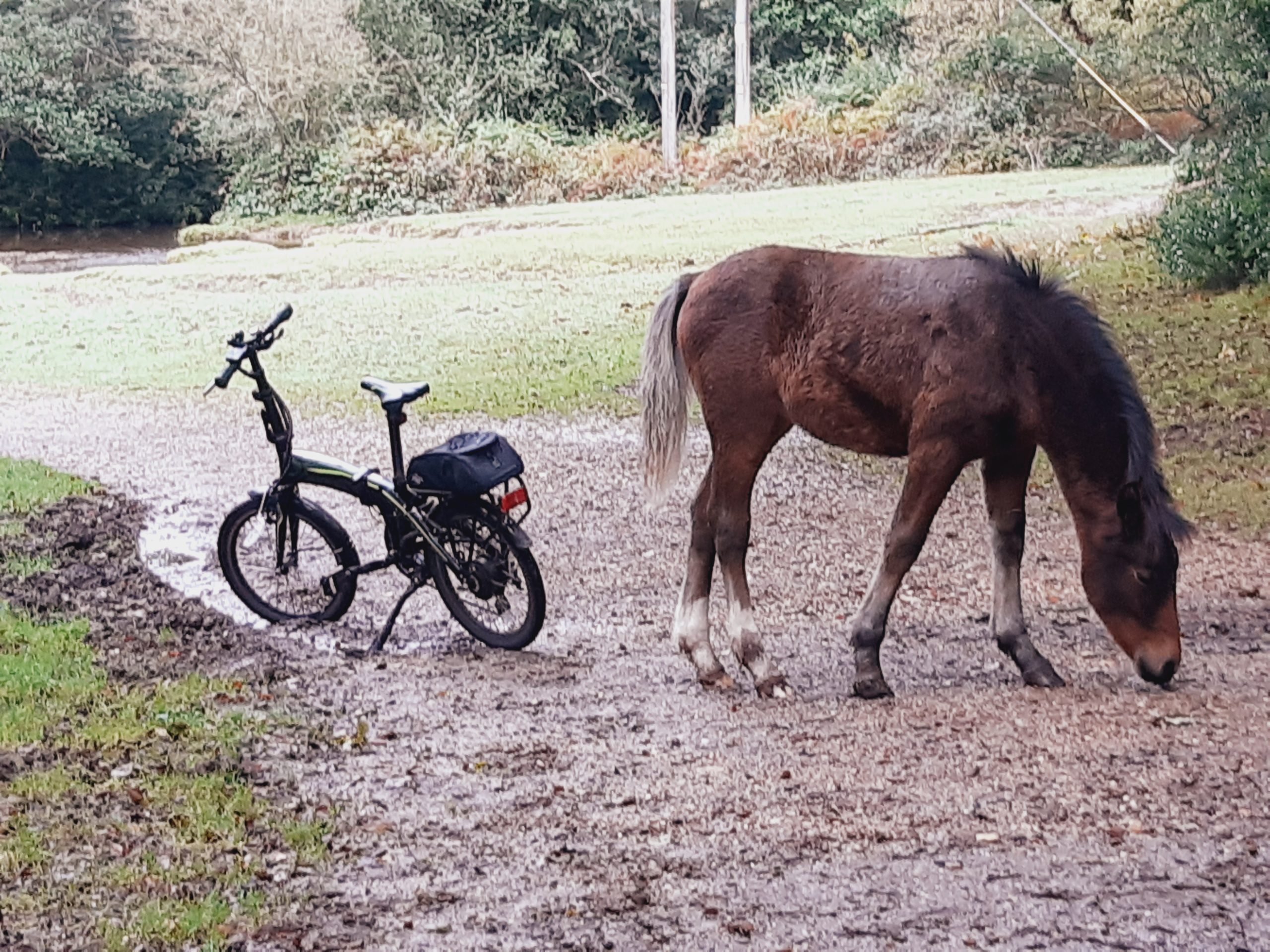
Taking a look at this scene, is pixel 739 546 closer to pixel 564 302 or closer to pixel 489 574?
pixel 489 574

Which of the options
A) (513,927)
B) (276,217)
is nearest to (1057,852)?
(513,927)

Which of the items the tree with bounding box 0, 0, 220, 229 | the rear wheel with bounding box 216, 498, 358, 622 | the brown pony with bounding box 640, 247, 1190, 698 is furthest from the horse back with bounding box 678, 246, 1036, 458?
the tree with bounding box 0, 0, 220, 229

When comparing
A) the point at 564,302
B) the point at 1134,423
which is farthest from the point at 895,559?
the point at 564,302

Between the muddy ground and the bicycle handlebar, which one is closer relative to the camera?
the muddy ground

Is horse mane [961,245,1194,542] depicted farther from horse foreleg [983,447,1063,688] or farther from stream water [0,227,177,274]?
stream water [0,227,177,274]

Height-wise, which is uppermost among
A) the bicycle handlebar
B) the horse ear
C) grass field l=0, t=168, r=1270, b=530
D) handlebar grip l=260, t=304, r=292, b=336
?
handlebar grip l=260, t=304, r=292, b=336

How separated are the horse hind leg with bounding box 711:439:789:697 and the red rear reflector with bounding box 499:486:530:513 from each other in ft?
3.18

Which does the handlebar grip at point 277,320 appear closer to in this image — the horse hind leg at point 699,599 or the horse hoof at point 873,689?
the horse hind leg at point 699,599

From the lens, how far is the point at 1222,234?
15281 millimetres

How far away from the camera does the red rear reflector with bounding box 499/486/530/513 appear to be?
273 inches

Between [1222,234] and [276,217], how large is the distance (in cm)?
2436

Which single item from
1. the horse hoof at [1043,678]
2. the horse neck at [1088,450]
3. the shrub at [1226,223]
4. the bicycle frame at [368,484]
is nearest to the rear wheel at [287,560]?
the bicycle frame at [368,484]

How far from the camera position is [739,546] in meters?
6.34

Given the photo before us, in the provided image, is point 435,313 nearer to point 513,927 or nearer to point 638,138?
point 513,927
